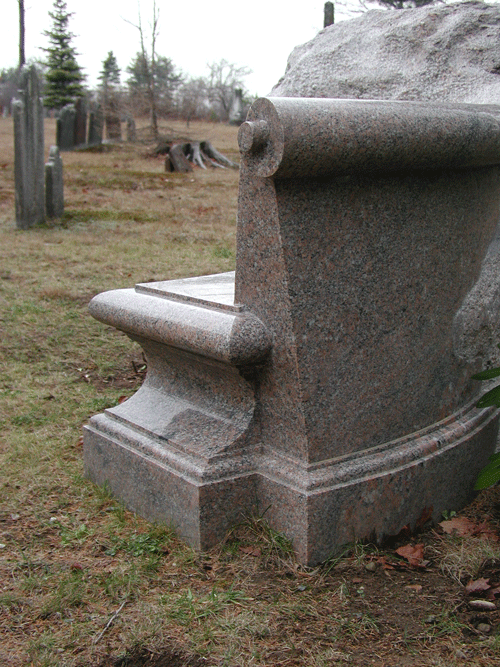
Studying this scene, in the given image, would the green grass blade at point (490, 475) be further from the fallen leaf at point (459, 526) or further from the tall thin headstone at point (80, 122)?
the tall thin headstone at point (80, 122)

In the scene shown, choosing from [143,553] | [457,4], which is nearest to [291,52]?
[457,4]

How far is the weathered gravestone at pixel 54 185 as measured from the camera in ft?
29.5

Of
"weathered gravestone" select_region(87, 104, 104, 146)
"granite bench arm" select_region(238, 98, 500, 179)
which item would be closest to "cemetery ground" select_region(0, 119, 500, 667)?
"granite bench arm" select_region(238, 98, 500, 179)

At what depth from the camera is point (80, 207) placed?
33.0ft

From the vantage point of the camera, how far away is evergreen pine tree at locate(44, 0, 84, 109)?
29984 mm

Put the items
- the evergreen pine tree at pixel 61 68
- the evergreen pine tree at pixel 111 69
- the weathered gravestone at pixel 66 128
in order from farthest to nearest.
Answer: the evergreen pine tree at pixel 111 69 < the evergreen pine tree at pixel 61 68 < the weathered gravestone at pixel 66 128

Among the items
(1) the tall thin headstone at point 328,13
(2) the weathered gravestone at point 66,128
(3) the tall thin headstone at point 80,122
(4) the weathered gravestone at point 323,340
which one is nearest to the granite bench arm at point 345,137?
(4) the weathered gravestone at point 323,340

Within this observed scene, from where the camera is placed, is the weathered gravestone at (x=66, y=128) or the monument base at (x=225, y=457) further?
the weathered gravestone at (x=66, y=128)

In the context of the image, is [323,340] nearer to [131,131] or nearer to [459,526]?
[459,526]

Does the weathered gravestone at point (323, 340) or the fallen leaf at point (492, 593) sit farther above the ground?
the weathered gravestone at point (323, 340)

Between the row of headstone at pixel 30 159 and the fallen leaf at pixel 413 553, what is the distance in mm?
7424

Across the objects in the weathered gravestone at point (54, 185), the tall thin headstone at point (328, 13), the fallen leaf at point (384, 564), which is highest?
the tall thin headstone at point (328, 13)

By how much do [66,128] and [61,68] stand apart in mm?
15753

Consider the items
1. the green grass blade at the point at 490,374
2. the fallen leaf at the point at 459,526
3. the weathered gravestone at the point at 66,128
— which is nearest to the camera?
the green grass blade at the point at 490,374
